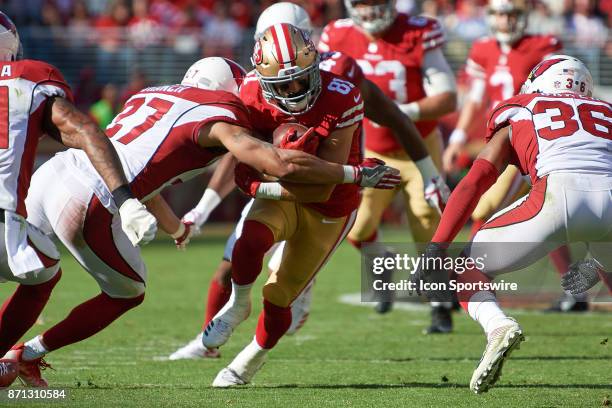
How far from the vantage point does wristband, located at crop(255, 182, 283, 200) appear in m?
4.90

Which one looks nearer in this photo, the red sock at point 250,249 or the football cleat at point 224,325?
the red sock at point 250,249

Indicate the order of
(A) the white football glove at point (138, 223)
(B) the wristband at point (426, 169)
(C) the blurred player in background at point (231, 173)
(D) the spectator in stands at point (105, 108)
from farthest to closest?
(D) the spectator in stands at point (105, 108)
(B) the wristband at point (426, 169)
(C) the blurred player in background at point (231, 173)
(A) the white football glove at point (138, 223)

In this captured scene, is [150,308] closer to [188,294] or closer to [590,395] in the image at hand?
[188,294]

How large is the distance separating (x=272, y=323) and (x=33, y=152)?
141 centimetres

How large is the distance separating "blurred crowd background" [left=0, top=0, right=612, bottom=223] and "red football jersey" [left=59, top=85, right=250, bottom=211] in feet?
34.7

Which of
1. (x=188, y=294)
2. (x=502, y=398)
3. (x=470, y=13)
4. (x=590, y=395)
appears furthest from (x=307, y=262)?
(x=470, y=13)

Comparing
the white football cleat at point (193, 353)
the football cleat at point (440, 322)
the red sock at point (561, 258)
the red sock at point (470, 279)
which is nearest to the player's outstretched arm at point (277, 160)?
the red sock at point (470, 279)

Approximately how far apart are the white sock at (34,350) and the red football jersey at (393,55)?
3109 millimetres

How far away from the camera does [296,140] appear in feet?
15.6

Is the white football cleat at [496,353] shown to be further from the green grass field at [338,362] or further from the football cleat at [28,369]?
the football cleat at [28,369]

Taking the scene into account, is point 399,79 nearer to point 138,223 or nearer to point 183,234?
point 183,234

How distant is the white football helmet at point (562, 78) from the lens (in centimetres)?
486

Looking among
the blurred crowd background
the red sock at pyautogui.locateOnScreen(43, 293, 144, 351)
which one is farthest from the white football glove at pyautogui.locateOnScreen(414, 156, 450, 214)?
the blurred crowd background

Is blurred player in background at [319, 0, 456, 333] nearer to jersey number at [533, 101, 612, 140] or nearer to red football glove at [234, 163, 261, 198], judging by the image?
red football glove at [234, 163, 261, 198]
